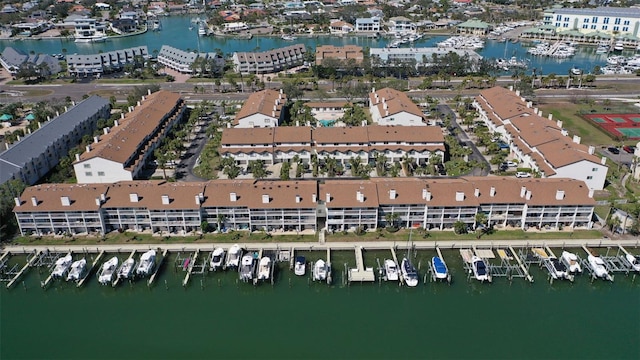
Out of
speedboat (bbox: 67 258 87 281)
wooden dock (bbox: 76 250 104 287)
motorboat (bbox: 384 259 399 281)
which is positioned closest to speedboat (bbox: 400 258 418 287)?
motorboat (bbox: 384 259 399 281)

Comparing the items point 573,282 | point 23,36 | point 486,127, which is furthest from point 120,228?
point 23,36

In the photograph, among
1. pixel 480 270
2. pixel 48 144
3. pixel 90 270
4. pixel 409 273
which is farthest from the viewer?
pixel 48 144

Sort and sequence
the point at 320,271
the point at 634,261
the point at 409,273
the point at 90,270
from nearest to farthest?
the point at 409,273 → the point at 320,271 → the point at 634,261 → the point at 90,270

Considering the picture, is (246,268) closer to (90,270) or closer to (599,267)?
(90,270)

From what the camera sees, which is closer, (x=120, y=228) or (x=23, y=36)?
(x=120, y=228)

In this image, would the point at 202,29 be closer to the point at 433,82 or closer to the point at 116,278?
the point at 433,82

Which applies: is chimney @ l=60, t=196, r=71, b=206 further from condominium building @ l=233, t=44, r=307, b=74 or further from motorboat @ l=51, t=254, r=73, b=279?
condominium building @ l=233, t=44, r=307, b=74

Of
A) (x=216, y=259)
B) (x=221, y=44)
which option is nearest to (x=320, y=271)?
(x=216, y=259)
